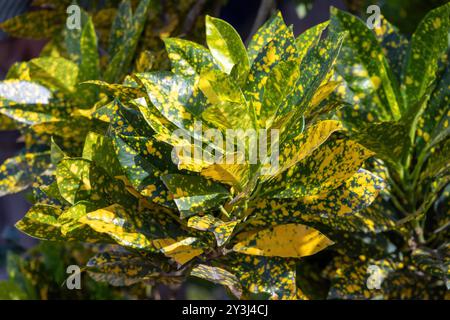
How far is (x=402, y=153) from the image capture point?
56 centimetres

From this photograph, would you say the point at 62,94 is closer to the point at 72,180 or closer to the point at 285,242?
the point at 72,180

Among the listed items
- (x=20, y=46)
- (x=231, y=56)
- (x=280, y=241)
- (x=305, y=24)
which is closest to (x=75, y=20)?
(x=231, y=56)

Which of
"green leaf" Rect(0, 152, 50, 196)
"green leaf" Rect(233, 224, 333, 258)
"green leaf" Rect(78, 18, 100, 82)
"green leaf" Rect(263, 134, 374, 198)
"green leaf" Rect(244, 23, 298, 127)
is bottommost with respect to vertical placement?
"green leaf" Rect(233, 224, 333, 258)

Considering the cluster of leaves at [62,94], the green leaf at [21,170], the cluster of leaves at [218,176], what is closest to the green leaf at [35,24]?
the cluster of leaves at [62,94]

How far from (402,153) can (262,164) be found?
6.3 inches

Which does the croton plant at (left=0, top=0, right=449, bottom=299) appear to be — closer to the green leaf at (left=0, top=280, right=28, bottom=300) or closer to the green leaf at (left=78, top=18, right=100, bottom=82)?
the green leaf at (left=78, top=18, right=100, bottom=82)


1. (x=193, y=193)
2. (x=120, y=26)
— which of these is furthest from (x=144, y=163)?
(x=120, y=26)

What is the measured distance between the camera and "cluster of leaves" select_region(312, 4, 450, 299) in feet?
1.89

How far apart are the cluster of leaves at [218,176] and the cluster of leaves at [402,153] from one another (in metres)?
0.06

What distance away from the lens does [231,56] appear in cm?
54

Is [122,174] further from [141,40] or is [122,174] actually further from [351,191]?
[141,40]

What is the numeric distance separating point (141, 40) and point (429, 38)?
15.9 inches

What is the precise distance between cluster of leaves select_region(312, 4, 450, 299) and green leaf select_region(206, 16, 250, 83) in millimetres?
110

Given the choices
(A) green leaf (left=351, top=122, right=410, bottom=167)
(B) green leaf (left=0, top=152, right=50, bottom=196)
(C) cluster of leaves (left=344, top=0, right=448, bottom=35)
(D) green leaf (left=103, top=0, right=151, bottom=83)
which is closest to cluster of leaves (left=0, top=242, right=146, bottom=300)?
(B) green leaf (left=0, top=152, right=50, bottom=196)
